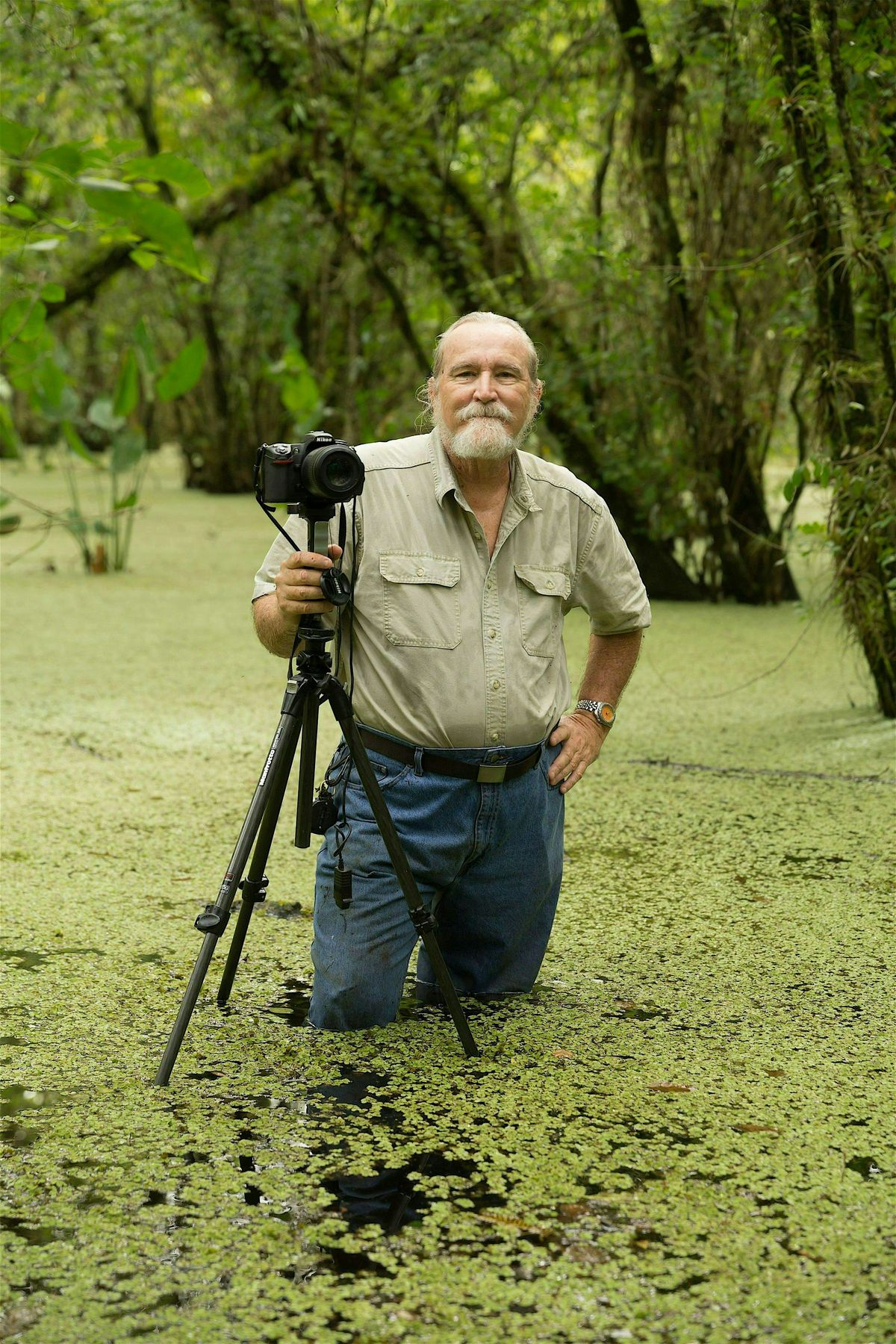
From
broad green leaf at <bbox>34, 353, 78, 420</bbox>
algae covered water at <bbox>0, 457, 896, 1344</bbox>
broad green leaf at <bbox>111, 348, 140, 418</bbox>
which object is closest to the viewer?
algae covered water at <bbox>0, 457, 896, 1344</bbox>

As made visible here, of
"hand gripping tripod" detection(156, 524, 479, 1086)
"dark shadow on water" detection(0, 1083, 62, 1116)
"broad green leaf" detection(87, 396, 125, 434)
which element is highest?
"broad green leaf" detection(87, 396, 125, 434)

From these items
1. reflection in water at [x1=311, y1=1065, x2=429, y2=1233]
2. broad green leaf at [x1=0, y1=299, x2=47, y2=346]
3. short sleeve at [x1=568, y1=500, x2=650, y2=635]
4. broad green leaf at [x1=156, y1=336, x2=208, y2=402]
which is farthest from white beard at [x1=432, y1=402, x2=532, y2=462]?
broad green leaf at [x1=156, y1=336, x2=208, y2=402]

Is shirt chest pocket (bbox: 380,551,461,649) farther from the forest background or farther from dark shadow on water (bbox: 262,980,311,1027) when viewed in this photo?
the forest background

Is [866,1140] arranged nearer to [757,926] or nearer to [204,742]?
[757,926]

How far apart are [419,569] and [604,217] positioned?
3.41 m

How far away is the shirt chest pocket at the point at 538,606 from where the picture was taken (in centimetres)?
209

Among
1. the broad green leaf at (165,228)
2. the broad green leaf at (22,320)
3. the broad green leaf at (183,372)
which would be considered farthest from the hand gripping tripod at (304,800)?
the broad green leaf at (183,372)

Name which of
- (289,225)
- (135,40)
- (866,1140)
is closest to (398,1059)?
(866,1140)

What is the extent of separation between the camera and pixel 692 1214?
161cm

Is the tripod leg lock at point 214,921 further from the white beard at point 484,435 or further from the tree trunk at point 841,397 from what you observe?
the tree trunk at point 841,397

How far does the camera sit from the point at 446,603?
6.73 feet

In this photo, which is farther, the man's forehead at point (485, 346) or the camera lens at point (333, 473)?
the man's forehead at point (485, 346)

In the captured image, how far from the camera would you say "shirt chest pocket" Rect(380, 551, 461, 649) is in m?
2.03

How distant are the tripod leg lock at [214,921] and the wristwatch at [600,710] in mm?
660
